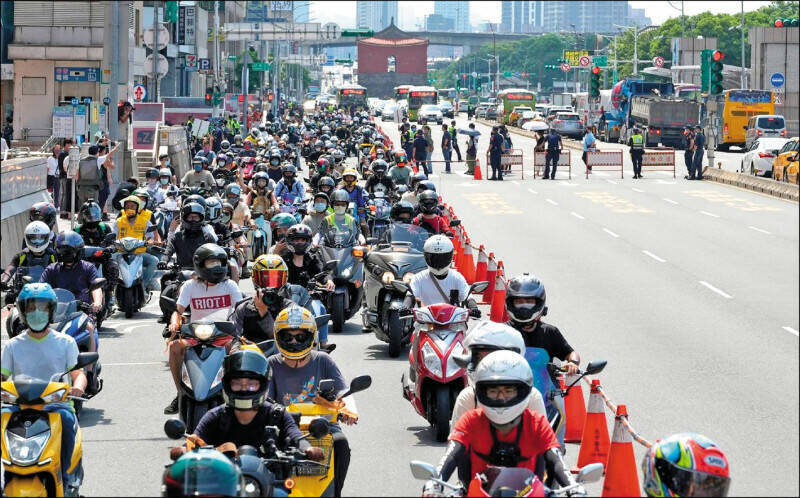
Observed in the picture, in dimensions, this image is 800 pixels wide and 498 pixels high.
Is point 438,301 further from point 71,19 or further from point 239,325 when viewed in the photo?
point 71,19

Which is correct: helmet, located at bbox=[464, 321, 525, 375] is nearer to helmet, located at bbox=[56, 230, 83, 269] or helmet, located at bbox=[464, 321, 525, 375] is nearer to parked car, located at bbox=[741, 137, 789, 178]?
helmet, located at bbox=[56, 230, 83, 269]

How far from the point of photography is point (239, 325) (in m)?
11.6

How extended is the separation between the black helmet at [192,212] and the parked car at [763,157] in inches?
1295

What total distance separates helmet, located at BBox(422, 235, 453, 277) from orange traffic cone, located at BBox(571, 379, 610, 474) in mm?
3458

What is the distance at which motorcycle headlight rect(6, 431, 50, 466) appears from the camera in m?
8.39

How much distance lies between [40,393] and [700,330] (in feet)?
39.6

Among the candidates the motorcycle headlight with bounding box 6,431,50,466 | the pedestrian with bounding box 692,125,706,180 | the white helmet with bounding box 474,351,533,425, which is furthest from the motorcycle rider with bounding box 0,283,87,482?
the pedestrian with bounding box 692,125,706,180

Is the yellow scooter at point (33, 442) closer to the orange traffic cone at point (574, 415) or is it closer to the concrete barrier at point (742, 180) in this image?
the orange traffic cone at point (574, 415)

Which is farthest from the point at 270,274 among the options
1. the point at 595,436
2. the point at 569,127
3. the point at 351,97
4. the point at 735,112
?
the point at 351,97

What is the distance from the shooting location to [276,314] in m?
11.7

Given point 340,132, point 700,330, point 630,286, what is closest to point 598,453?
point 700,330

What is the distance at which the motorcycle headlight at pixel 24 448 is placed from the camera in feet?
27.5

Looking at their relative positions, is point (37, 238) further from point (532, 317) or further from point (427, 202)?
point (532, 317)

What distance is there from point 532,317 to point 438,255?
156 inches
